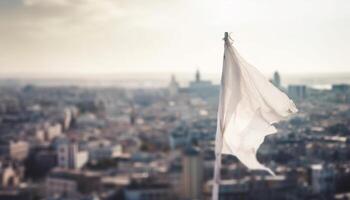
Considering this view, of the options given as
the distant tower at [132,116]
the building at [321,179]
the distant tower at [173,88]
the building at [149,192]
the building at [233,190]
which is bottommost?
the building at [149,192]

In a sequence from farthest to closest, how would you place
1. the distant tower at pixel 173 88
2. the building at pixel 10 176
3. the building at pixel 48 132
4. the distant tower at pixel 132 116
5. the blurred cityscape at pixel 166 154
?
the distant tower at pixel 173 88 < the distant tower at pixel 132 116 < the building at pixel 48 132 < the building at pixel 10 176 < the blurred cityscape at pixel 166 154

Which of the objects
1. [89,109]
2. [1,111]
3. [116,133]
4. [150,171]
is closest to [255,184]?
[150,171]

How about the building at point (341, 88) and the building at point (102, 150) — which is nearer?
the building at point (341, 88)

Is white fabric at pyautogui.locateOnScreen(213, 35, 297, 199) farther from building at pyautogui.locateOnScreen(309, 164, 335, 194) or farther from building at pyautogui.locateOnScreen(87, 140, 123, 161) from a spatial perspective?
building at pyautogui.locateOnScreen(87, 140, 123, 161)

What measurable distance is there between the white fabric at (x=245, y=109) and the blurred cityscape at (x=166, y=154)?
6078 millimetres

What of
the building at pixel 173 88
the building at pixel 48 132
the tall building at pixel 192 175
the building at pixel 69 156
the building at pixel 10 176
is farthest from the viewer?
the building at pixel 173 88

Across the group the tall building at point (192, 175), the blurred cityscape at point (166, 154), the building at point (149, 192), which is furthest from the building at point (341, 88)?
the building at point (149, 192)

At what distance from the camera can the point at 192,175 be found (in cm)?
1111

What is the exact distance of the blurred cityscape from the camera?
965cm

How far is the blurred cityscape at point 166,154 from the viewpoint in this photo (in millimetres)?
9648

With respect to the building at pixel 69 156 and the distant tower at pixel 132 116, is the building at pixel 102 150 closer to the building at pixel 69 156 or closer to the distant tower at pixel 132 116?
the building at pixel 69 156

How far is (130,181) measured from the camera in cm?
1180

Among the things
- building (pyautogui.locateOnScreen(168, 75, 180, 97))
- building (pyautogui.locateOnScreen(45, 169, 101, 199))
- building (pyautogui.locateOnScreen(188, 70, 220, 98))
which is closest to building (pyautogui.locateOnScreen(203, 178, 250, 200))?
building (pyautogui.locateOnScreen(45, 169, 101, 199))

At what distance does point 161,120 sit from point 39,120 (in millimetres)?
3338
